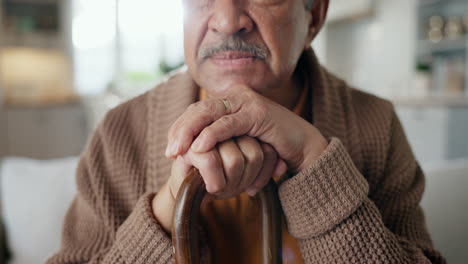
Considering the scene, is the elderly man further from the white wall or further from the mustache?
the white wall

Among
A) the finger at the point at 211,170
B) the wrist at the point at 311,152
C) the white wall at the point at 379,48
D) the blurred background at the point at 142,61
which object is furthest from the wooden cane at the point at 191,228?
the white wall at the point at 379,48

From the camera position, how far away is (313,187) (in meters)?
0.58

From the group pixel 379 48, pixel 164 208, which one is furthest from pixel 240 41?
pixel 379 48

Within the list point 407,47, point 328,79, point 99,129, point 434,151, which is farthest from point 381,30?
point 99,129

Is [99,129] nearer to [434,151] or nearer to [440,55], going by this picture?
[434,151]

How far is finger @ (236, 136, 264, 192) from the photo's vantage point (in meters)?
0.50

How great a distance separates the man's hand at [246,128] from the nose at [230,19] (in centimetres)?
8

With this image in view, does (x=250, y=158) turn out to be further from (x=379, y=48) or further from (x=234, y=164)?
(x=379, y=48)

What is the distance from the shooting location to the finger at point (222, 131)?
0.49 meters

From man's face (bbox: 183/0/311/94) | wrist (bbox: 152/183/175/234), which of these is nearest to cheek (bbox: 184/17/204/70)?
man's face (bbox: 183/0/311/94)

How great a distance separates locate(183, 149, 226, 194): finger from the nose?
193 millimetres

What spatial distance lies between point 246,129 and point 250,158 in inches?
1.7

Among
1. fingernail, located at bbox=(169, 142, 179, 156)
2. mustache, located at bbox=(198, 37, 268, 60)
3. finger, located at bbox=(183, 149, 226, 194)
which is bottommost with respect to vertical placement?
finger, located at bbox=(183, 149, 226, 194)

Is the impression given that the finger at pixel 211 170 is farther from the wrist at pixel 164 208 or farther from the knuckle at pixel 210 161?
the wrist at pixel 164 208
